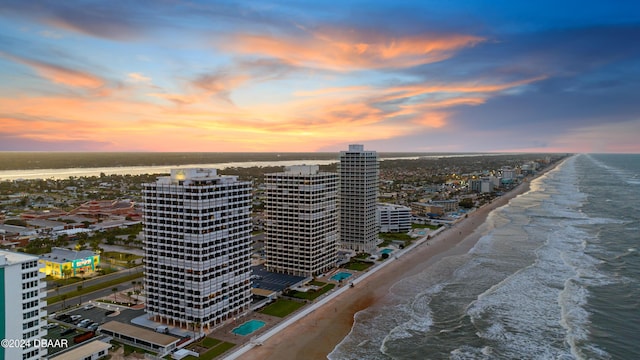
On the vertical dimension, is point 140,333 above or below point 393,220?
below

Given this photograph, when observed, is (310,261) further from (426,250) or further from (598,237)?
(598,237)

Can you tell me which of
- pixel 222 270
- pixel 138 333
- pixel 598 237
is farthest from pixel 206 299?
pixel 598 237

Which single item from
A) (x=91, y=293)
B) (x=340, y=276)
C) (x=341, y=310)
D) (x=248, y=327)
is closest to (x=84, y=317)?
(x=91, y=293)

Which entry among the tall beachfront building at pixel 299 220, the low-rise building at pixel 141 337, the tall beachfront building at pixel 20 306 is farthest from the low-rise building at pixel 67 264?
the tall beachfront building at pixel 20 306

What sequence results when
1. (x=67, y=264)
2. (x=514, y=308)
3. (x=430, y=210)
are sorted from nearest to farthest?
(x=514, y=308) < (x=67, y=264) < (x=430, y=210)

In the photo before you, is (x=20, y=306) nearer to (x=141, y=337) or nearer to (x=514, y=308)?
(x=141, y=337)

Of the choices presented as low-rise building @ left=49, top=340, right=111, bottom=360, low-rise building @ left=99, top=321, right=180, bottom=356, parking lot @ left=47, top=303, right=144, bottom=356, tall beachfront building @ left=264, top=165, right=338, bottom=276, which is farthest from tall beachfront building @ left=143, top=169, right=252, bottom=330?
tall beachfront building @ left=264, top=165, right=338, bottom=276

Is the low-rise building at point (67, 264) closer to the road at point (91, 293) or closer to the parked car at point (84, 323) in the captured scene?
the road at point (91, 293)
